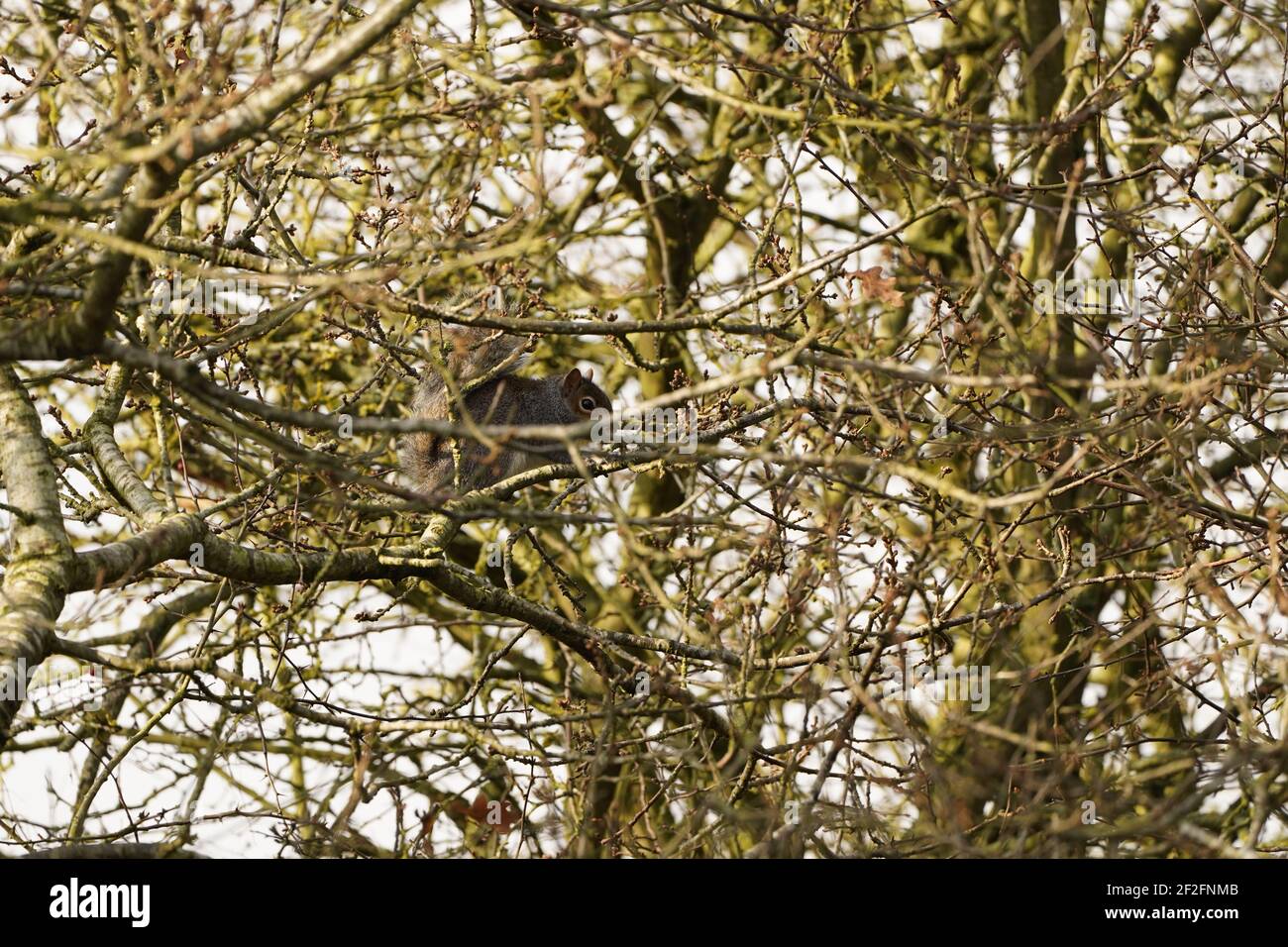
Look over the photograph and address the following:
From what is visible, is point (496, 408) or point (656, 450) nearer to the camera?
point (656, 450)

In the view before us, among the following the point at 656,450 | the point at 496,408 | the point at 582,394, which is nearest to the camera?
the point at 656,450

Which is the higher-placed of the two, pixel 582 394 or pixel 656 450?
pixel 582 394

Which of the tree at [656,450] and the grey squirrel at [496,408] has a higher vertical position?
the grey squirrel at [496,408]

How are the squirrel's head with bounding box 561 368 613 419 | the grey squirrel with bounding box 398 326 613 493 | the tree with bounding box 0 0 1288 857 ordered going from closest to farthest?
1. the tree with bounding box 0 0 1288 857
2. the grey squirrel with bounding box 398 326 613 493
3. the squirrel's head with bounding box 561 368 613 419

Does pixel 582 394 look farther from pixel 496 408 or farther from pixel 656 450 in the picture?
pixel 656 450

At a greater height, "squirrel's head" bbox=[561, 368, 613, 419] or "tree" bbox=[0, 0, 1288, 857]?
"squirrel's head" bbox=[561, 368, 613, 419]

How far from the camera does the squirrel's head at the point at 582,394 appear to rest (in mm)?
7480

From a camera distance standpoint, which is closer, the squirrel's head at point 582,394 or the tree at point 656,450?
the tree at point 656,450

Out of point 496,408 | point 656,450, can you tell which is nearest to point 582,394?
point 496,408

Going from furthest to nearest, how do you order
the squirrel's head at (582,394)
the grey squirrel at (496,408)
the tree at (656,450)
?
the squirrel's head at (582,394) < the grey squirrel at (496,408) < the tree at (656,450)

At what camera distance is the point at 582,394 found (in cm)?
763

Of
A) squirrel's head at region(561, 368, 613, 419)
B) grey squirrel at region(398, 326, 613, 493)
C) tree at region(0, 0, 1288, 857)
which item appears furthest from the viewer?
squirrel's head at region(561, 368, 613, 419)

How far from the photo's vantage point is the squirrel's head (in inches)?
295
